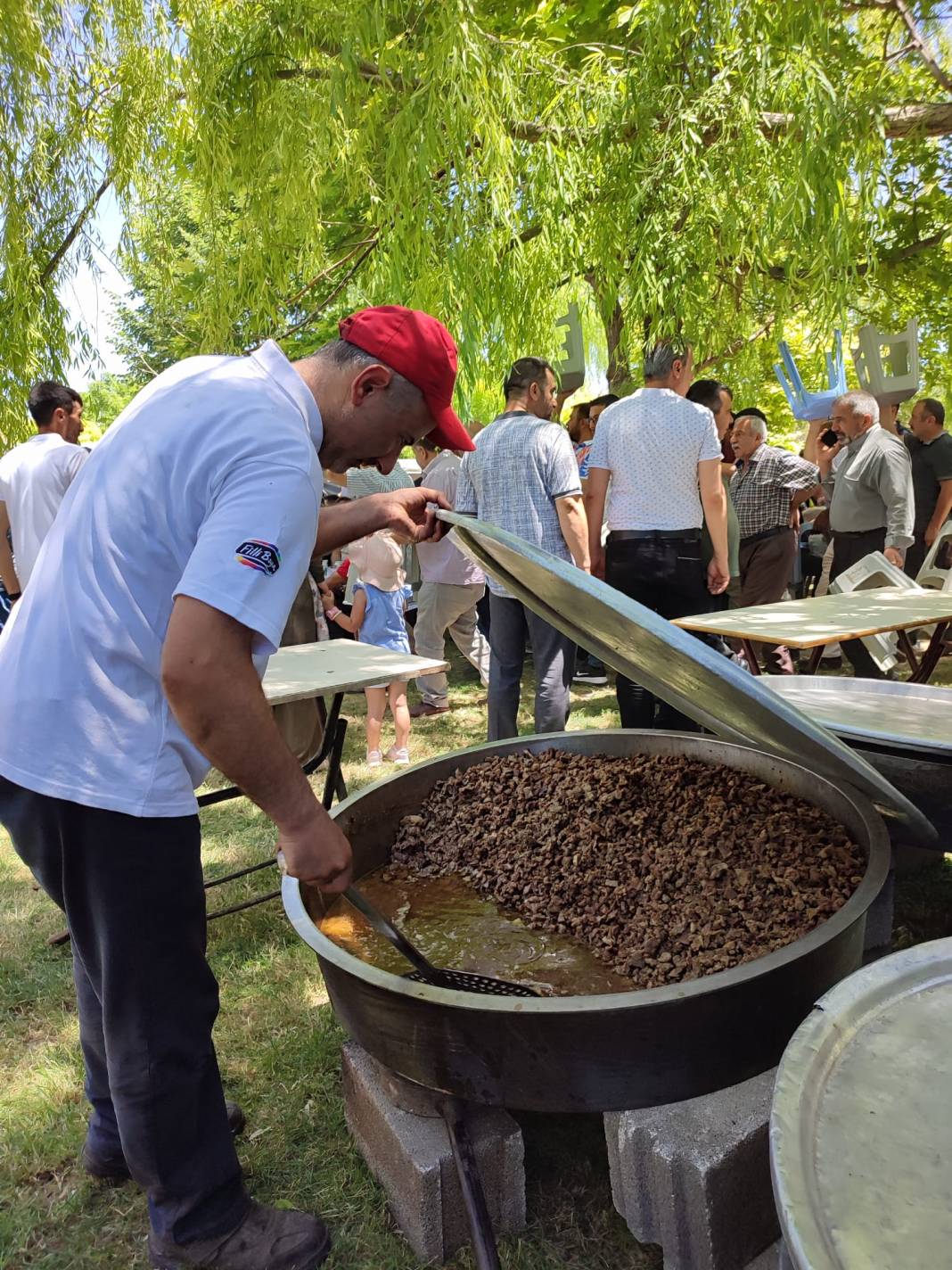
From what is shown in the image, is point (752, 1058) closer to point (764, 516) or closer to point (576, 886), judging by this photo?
point (576, 886)

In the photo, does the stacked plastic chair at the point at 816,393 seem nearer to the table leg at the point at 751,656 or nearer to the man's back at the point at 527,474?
the table leg at the point at 751,656

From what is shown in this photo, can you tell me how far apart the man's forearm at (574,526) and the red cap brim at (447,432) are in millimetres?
2401

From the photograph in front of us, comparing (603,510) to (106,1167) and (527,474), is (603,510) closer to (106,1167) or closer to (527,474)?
(527,474)

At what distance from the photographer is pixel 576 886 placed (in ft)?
6.59

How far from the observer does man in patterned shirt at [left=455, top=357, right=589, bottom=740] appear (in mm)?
4188

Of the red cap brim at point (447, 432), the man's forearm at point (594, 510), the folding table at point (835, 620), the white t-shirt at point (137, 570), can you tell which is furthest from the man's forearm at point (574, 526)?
the white t-shirt at point (137, 570)

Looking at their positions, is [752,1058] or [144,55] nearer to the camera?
[752,1058]

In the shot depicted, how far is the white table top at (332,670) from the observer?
9.55 feet

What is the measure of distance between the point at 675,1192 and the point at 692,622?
8.09 feet

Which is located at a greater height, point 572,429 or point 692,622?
point 572,429

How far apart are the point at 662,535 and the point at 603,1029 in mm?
3278

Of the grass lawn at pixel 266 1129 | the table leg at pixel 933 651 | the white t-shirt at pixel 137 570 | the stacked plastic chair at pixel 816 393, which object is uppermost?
the stacked plastic chair at pixel 816 393

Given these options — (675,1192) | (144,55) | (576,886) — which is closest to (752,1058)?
(675,1192)

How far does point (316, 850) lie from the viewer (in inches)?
57.4
